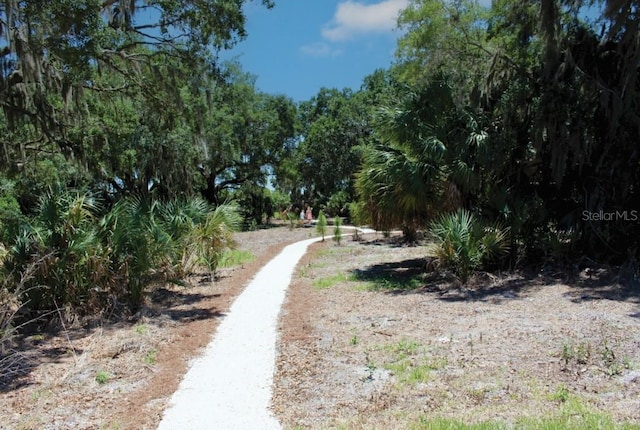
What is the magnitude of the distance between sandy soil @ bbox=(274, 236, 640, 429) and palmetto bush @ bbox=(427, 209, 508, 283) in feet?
1.58

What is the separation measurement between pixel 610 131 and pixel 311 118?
36152mm

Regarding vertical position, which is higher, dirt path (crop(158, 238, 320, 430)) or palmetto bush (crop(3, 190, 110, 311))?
palmetto bush (crop(3, 190, 110, 311))

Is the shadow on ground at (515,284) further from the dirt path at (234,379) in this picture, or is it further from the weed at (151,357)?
the weed at (151,357)

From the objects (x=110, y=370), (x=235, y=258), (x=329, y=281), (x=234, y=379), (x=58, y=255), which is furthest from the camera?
(x=235, y=258)

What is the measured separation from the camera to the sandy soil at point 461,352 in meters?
4.45

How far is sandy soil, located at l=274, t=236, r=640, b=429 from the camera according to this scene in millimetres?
4445

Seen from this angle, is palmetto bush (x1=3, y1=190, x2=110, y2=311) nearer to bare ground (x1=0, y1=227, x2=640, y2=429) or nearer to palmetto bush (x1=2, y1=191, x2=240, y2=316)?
palmetto bush (x1=2, y1=191, x2=240, y2=316)

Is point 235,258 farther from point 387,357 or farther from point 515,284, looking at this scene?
point 387,357

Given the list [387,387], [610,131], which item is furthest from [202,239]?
[610,131]

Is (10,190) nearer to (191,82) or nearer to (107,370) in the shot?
(191,82)

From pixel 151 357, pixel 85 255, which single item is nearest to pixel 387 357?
pixel 151 357

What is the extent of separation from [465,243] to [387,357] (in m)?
5.18

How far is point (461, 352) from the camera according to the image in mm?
5973

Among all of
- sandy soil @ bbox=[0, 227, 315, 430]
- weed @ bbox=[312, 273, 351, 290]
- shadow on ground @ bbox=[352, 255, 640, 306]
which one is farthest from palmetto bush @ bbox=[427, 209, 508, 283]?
sandy soil @ bbox=[0, 227, 315, 430]
